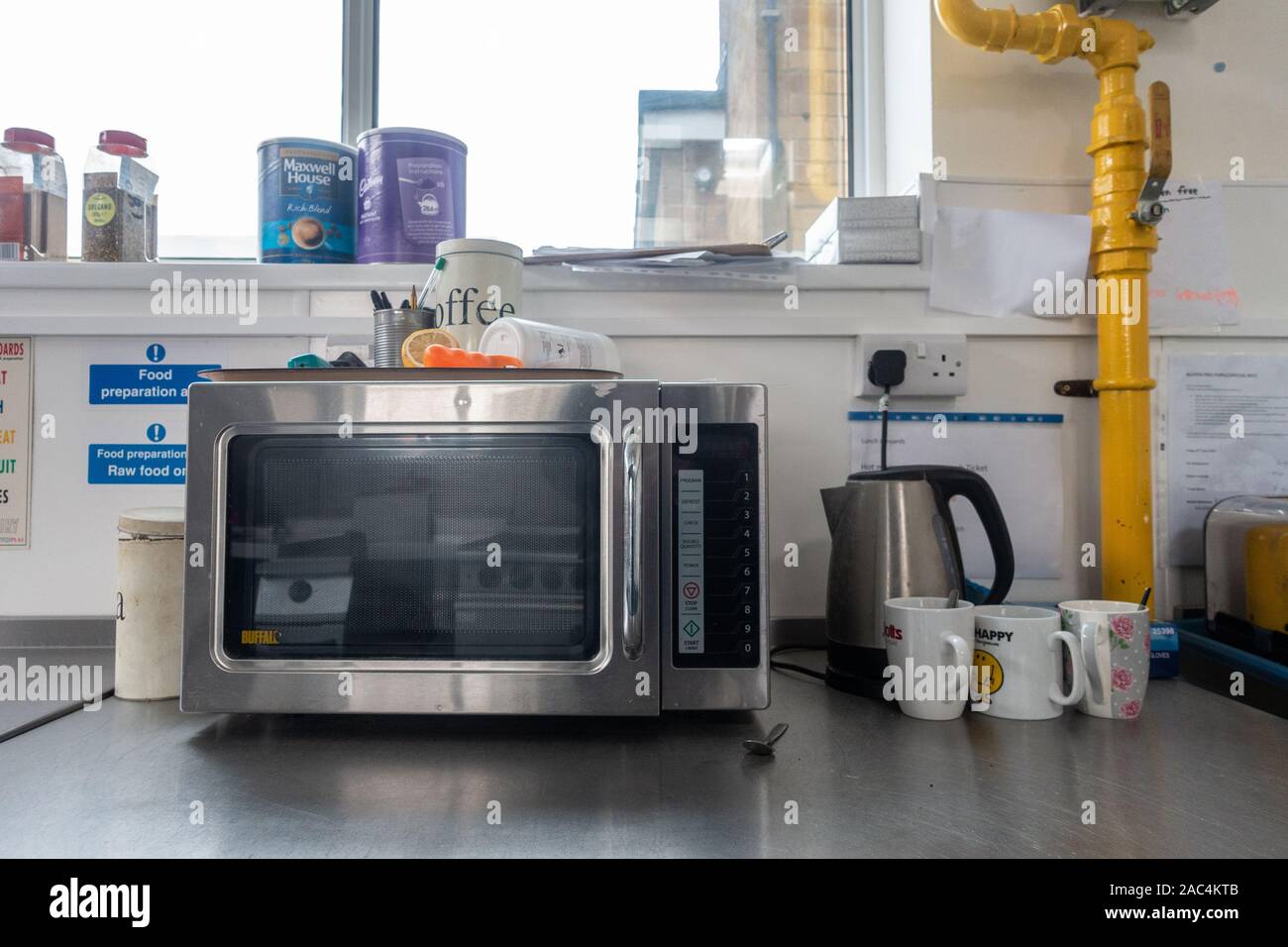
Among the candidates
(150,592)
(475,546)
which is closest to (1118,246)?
(475,546)

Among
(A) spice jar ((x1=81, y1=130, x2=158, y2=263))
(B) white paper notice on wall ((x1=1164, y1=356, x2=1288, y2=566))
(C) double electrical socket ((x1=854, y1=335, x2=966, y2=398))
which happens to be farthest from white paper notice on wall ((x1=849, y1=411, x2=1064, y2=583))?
(A) spice jar ((x1=81, y1=130, x2=158, y2=263))

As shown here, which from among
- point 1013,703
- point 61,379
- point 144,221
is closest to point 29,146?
point 144,221

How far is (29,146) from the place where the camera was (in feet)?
3.77

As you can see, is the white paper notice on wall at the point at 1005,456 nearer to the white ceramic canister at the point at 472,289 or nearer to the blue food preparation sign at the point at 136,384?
the white ceramic canister at the point at 472,289

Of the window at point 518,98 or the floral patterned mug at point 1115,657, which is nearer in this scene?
the floral patterned mug at point 1115,657

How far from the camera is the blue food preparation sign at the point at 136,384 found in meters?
1.11

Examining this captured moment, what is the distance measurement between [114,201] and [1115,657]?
141cm

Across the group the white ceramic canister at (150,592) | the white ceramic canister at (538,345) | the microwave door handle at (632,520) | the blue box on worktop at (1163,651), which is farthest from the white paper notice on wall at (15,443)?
the blue box on worktop at (1163,651)

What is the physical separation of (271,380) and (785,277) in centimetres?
70

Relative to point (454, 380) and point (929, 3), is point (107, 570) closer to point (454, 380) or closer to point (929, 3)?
point (454, 380)

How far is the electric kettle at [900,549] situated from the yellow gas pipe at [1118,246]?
30cm

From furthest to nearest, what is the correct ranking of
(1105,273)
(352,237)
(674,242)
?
(674,242) → (352,237) → (1105,273)

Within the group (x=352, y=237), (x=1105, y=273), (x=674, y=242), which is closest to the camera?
(x=1105, y=273)

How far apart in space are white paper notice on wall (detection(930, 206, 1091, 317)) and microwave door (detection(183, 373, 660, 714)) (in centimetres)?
63
